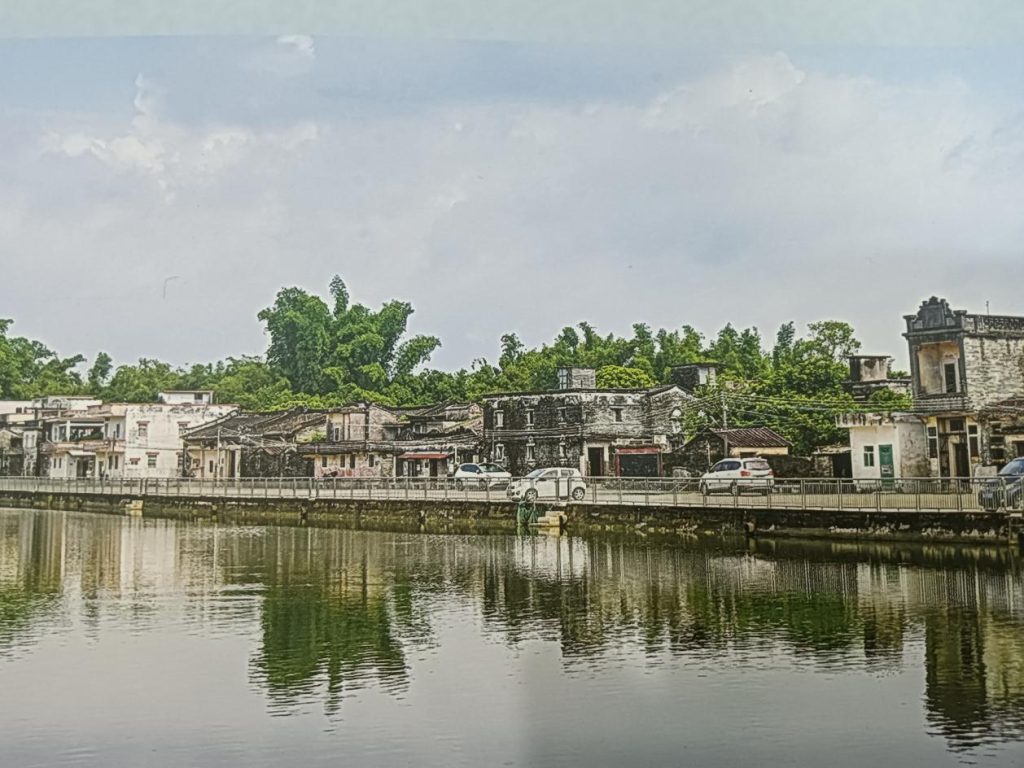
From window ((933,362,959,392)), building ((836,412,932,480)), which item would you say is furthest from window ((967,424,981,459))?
building ((836,412,932,480))

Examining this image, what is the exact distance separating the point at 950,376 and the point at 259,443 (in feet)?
155

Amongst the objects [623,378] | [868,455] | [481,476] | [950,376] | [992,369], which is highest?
[623,378]

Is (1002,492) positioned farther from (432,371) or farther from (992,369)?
(432,371)

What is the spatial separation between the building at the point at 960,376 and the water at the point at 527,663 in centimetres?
1474

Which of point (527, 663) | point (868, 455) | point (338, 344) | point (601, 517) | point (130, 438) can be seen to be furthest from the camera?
point (338, 344)

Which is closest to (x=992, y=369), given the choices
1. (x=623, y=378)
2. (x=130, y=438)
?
(x=623, y=378)

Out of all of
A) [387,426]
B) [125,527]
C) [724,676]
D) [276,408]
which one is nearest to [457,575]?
[724,676]

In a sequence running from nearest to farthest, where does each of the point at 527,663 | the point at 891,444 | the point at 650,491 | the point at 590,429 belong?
the point at 527,663 < the point at 650,491 < the point at 891,444 < the point at 590,429

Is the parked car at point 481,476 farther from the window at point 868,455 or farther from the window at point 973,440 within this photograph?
the window at point 973,440

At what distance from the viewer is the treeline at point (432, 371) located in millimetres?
60156

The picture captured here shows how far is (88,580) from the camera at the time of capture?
30750mm

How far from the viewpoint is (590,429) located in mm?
62469

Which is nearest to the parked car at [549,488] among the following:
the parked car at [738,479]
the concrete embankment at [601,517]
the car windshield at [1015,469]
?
the concrete embankment at [601,517]

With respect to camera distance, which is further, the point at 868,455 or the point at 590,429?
the point at 590,429
